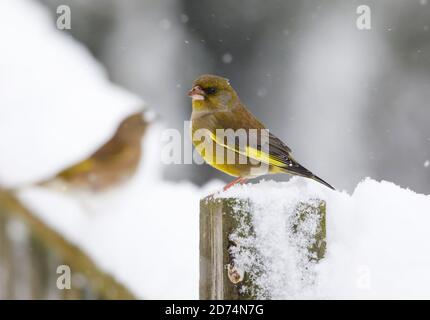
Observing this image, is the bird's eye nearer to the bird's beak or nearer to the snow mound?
the bird's beak

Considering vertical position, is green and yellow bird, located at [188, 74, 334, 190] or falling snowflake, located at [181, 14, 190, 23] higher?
falling snowflake, located at [181, 14, 190, 23]

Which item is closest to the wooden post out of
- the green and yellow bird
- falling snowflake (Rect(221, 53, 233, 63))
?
the green and yellow bird

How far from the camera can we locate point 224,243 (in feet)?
5.16

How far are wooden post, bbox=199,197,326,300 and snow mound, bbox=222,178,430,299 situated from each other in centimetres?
2

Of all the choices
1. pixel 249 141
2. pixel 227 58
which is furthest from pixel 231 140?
pixel 227 58

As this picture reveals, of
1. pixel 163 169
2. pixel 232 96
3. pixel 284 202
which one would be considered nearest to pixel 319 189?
pixel 284 202

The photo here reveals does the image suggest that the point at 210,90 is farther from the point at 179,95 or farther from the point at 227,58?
the point at 227,58

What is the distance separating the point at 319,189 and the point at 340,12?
497cm

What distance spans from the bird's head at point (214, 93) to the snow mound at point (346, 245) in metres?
0.69

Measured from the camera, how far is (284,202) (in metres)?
1.59

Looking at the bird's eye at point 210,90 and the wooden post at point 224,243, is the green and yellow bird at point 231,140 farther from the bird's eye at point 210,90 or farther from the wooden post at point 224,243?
the wooden post at point 224,243

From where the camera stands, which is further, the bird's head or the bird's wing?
the bird's head

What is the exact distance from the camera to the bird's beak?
7.79 feet

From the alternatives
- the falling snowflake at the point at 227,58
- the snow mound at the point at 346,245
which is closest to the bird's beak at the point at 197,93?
the snow mound at the point at 346,245
